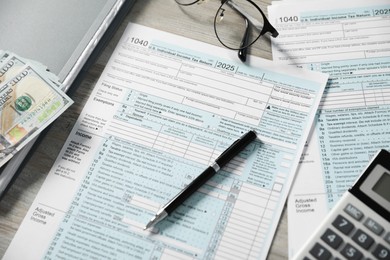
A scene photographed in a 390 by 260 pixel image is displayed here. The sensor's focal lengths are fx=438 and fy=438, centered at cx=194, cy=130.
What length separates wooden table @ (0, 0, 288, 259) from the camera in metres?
0.54

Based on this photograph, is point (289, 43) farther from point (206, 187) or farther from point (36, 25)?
point (36, 25)

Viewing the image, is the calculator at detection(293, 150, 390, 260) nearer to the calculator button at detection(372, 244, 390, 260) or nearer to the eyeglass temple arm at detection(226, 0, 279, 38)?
the calculator button at detection(372, 244, 390, 260)

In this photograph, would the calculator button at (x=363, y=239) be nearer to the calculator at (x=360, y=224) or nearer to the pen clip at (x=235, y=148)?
the calculator at (x=360, y=224)

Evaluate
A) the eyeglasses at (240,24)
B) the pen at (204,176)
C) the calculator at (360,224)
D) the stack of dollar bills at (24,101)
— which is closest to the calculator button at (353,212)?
the calculator at (360,224)

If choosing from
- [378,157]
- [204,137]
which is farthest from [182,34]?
[378,157]

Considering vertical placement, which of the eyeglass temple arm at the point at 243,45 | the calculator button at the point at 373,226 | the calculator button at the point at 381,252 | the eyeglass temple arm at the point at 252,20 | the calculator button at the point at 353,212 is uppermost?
the eyeglass temple arm at the point at 252,20

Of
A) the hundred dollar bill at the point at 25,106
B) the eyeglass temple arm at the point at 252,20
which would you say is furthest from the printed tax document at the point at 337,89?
the hundred dollar bill at the point at 25,106

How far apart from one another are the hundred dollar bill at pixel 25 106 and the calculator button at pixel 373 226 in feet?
1.31

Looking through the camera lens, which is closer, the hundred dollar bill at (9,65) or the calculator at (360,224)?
the calculator at (360,224)

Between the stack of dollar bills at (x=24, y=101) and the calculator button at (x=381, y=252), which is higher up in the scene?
the stack of dollar bills at (x=24, y=101)

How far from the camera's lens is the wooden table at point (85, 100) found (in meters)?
0.54

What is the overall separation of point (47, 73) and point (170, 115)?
0.18m

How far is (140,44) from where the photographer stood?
2.11 ft

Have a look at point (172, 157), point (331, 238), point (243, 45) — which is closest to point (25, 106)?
point (172, 157)
